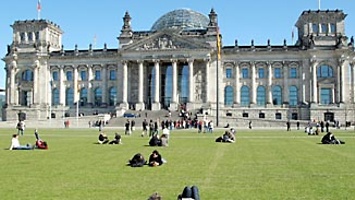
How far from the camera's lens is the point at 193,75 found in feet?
338

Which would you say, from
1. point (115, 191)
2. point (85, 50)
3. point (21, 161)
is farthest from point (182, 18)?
point (115, 191)

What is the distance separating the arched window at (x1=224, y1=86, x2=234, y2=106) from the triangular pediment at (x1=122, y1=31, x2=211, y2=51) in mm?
10523

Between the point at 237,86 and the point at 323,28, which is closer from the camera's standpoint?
the point at 323,28

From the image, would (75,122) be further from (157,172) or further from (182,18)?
(157,172)

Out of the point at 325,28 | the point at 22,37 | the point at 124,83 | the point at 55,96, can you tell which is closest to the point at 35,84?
the point at 55,96

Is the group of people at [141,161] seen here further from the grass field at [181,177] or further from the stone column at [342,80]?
the stone column at [342,80]

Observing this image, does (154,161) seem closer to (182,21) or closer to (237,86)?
(237,86)

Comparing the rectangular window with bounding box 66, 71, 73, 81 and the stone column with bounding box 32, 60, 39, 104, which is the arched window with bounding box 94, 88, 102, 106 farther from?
the stone column with bounding box 32, 60, 39, 104

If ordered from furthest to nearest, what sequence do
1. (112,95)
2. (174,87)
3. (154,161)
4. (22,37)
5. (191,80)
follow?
(22,37) < (112,95) < (174,87) < (191,80) < (154,161)

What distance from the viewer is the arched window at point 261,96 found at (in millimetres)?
103312

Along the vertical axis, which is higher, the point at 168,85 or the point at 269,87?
the point at 168,85

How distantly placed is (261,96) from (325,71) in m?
14.2

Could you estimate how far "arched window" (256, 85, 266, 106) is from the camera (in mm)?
103312

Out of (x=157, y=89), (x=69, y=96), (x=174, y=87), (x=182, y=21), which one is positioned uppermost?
(x=182, y=21)
